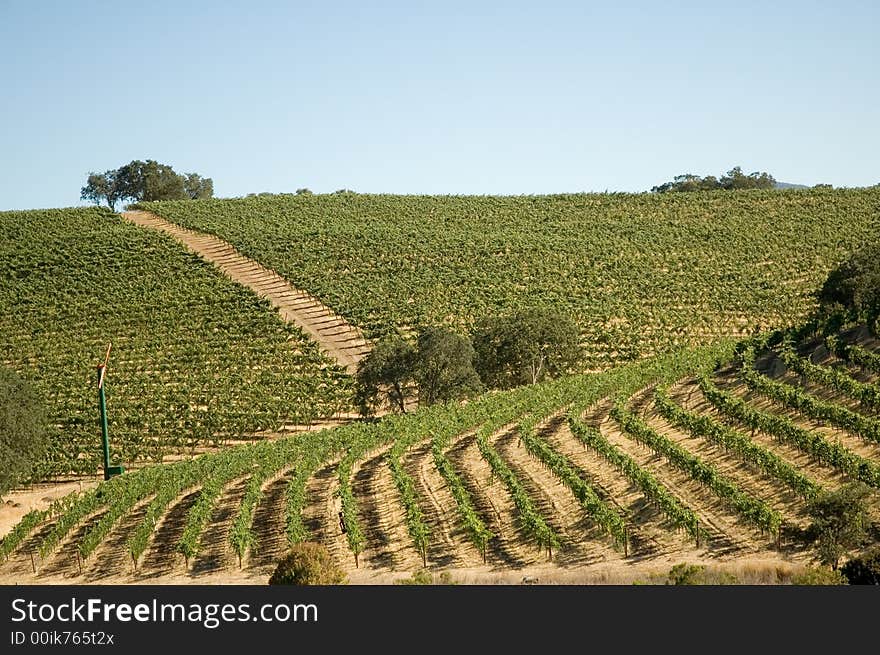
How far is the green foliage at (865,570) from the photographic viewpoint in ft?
71.1

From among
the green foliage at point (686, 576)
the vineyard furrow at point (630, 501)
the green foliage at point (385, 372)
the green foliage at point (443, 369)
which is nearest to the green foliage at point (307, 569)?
the green foliage at point (686, 576)

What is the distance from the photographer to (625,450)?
130 ft

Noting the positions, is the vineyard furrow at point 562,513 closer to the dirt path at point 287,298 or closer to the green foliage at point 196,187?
the dirt path at point 287,298

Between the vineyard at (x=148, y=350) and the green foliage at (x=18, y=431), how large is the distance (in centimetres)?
405

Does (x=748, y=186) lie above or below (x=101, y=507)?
above

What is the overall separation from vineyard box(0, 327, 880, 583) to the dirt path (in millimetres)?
23460

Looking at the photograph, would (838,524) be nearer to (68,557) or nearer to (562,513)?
(562,513)

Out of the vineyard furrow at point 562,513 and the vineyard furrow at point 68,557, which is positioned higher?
the vineyard furrow at point 562,513

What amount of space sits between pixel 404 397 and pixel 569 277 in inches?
1208

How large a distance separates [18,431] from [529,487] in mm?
24629

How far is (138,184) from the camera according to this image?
141375 millimetres

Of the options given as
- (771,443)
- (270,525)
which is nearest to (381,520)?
(270,525)
